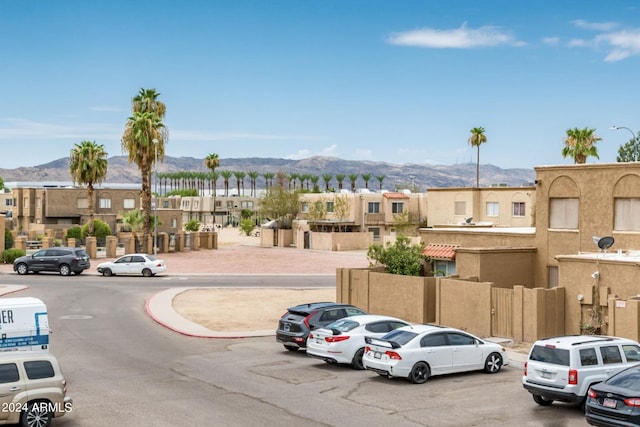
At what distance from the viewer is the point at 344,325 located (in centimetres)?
2458

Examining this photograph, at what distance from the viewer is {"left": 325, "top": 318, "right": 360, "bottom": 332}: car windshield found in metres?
24.3

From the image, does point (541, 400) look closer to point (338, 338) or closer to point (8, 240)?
point (338, 338)

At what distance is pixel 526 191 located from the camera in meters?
69.2

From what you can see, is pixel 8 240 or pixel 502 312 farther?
pixel 8 240

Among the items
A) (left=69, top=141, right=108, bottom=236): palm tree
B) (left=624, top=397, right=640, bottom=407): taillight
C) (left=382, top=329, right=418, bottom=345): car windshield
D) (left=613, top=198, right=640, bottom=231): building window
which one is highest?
(left=69, top=141, right=108, bottom=236): palm tree

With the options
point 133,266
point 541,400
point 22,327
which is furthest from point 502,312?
point 133,266

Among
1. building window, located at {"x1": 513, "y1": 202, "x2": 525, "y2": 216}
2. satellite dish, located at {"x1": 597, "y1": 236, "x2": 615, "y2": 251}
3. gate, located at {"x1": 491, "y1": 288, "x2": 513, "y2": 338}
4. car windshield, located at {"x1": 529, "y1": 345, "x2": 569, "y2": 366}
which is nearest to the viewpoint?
car windshield, located at {"x1": 529, "y1": 345, "x2": 569, "y2": 366}

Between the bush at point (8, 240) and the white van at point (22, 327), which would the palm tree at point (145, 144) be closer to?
the bush at point (8, 240)

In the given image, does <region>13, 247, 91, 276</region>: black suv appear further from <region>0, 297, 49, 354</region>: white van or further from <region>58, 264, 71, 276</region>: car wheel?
<region>0, 297, 49, 354</region>: white van

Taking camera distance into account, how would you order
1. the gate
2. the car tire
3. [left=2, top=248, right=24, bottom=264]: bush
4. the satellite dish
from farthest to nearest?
[left=2, top=248, right=24, bottom=264]: bush → the car tire → the gate → the satellite dish

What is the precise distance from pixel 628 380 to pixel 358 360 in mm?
9279

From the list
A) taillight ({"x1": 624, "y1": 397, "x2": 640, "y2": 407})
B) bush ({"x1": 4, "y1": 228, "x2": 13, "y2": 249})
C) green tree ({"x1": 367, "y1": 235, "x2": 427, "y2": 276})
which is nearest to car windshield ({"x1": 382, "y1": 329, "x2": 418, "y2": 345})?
taillight ({"x1": 624, "y1": 397, "x2": 640, "y2": 407})

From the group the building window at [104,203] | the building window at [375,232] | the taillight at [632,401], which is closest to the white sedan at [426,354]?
the taillight at [632,401]

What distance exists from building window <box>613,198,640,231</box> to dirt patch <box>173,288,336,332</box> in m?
14.1
